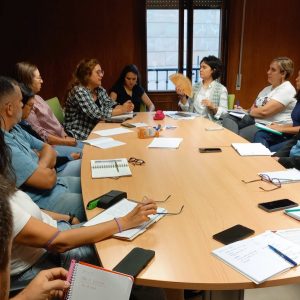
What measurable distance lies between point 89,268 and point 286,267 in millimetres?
621

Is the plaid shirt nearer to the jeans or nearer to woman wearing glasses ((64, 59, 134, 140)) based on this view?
woman wearing glasses ((64, 59, 134, 140))

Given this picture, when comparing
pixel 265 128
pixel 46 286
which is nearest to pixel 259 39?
pixel 265 128

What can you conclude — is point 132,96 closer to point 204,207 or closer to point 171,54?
point 171,54

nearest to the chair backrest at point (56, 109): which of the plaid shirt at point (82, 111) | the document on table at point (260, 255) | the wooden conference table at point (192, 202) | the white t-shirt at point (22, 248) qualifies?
the plaid shirt at point (82, 111)

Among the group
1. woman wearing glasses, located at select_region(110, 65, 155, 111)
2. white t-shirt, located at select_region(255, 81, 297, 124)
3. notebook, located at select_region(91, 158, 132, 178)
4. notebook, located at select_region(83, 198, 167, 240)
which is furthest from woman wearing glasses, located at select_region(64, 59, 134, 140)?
notebook, located at select_region(83, 198, 167, 240)

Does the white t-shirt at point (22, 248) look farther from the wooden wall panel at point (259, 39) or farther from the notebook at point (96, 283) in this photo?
the wooden wall panel at point (259, 39)

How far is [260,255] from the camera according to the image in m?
1.18

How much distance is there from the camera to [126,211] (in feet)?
4.97

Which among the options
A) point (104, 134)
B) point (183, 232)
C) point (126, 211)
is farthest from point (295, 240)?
point (104, 134)

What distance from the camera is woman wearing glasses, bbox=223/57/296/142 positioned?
353 cm

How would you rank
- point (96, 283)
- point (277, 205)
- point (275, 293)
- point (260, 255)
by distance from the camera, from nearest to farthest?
point (96, 283) < point (260, 255) < point (277, 205) < point (275, 293)

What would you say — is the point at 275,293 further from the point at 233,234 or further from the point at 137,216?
the point at 137,216

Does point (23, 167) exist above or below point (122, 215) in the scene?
above

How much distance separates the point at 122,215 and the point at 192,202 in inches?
13.3
